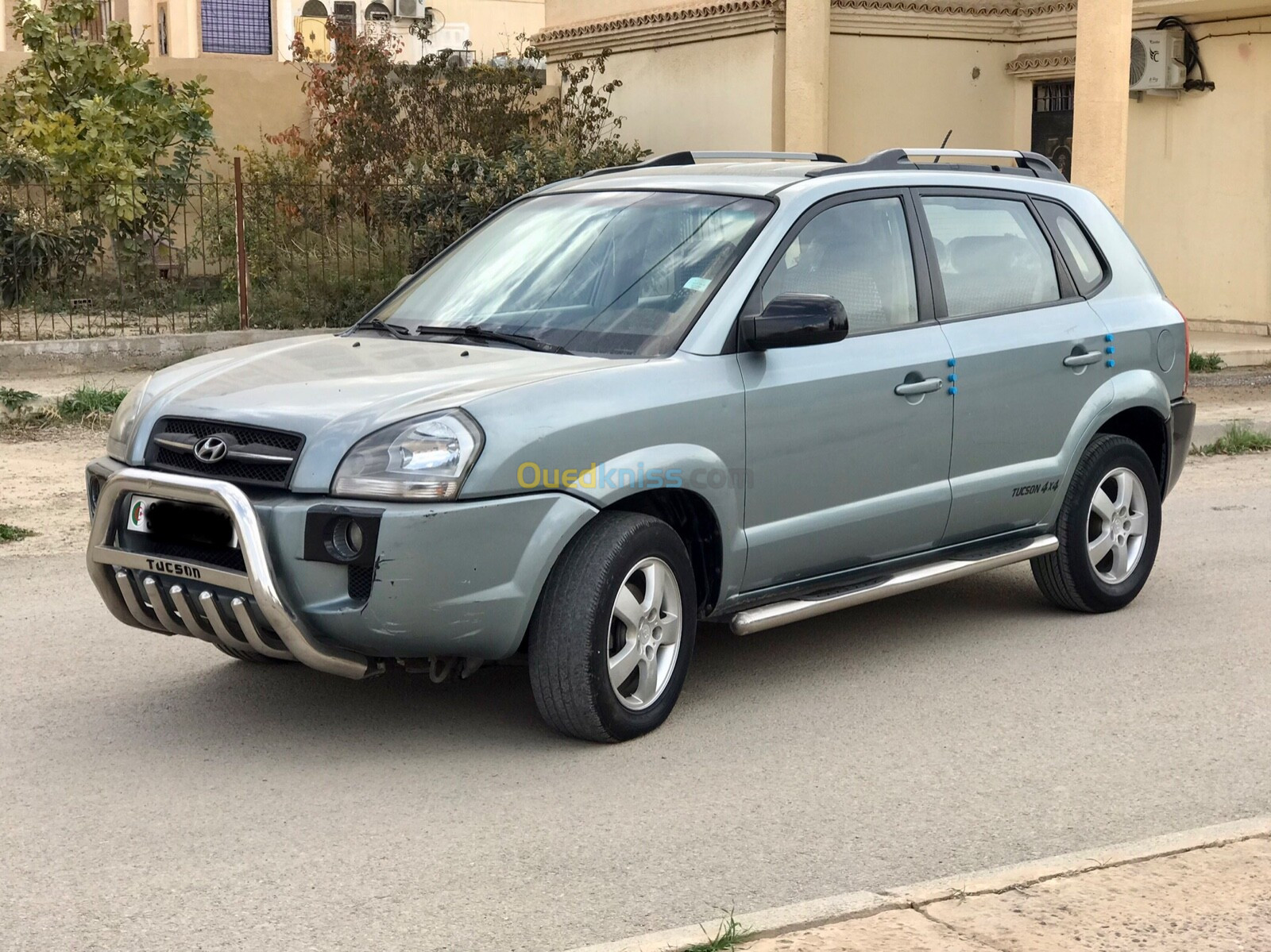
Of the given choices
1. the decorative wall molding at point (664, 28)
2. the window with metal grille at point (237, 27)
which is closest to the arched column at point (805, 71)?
the decorative wall molding at point (664, 28)

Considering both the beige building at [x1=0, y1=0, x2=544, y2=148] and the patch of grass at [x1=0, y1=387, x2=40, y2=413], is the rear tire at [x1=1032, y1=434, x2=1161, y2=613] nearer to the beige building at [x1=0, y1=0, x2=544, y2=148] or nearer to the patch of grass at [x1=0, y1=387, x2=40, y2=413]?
the patch of grass at [x1=0, y1=387, x2=40, y2=413]

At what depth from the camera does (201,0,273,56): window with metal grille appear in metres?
31.2

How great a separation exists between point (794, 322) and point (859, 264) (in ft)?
2.57

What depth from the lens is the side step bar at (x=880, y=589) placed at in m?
→ 5.68

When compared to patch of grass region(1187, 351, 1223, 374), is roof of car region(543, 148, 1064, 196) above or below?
above

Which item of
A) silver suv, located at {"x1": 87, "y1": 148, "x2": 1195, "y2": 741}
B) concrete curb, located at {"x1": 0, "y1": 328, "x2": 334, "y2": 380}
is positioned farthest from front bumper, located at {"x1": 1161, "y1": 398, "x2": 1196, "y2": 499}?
concrete curb, located at {"x1": 0, "y1": 328, "x2": 334, "y2": 380}

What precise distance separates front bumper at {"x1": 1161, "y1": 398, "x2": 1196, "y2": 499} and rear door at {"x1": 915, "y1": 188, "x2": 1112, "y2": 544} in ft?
1.89

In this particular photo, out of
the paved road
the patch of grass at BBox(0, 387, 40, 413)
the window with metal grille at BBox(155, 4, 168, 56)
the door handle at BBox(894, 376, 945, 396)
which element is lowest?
the paved road

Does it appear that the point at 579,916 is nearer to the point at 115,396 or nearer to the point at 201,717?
the point at 201,717

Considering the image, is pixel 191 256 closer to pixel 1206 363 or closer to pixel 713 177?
pixel 1206 363

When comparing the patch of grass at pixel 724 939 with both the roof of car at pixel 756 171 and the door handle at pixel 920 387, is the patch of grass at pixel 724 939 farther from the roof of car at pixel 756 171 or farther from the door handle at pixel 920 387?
the roof of car at pixel 756 171

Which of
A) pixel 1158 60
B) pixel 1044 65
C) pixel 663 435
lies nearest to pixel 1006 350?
pixel 663 435

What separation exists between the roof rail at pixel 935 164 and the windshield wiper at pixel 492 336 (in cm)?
125

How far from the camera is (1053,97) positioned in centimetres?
1833
